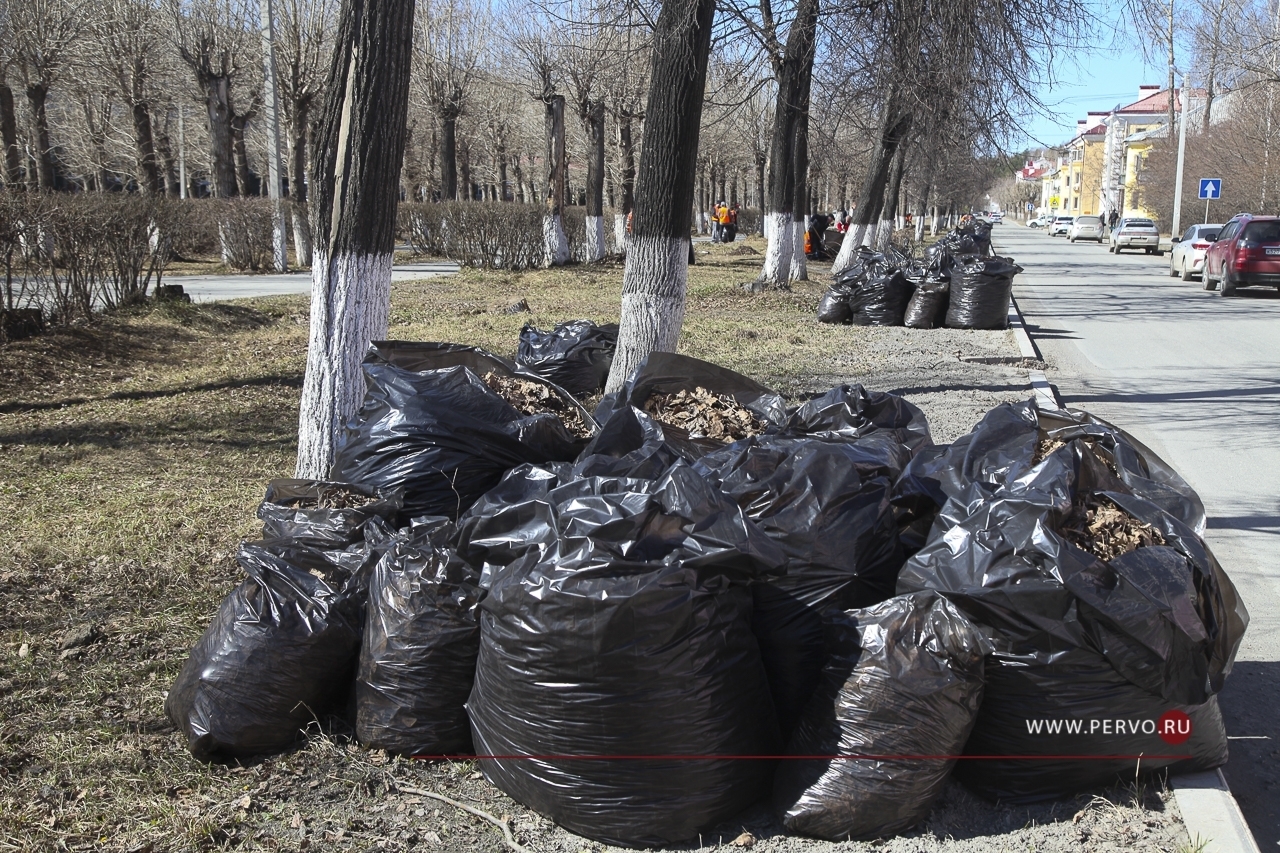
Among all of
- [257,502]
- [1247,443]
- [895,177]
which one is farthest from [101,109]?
[1247,443]

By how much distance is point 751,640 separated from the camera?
2.59 m

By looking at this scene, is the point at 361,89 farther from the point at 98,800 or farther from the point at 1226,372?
the point at 1226,372

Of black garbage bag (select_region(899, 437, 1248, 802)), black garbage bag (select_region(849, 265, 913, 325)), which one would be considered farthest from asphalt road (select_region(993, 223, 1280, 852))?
black garbage bag (select_region(849, 265, 913, 325))

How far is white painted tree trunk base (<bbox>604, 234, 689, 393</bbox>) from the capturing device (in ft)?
21.2

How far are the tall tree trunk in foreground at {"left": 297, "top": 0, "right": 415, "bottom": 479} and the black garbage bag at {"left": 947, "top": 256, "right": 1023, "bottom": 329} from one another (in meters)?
9.16

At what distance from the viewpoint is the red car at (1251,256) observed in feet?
58.6

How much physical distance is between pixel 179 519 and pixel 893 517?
3440 millimetres

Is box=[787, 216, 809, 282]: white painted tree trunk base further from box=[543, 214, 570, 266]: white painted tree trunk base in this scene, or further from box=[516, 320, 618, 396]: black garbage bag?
box=[516, 320, 618, 396]: black garbage bag

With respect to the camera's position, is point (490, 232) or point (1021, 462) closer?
point (1021, 462)

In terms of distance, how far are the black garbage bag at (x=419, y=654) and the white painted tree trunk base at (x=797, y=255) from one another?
47.6 feet

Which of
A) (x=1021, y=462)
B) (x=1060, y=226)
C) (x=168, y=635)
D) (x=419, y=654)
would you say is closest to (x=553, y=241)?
(x=168, y=635)

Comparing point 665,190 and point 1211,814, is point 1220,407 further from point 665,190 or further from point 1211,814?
point 1211,814

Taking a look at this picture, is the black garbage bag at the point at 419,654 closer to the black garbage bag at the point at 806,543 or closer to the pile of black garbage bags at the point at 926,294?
the black garbage bag at the point at 806,543

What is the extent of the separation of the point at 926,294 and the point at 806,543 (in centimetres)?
1032
